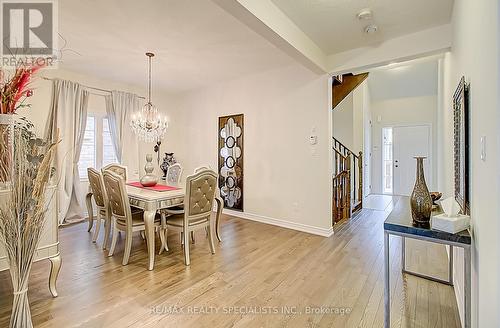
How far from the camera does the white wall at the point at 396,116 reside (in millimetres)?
6930

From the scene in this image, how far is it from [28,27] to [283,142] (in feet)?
11.3

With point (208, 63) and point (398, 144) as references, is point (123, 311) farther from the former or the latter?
point (398, 144)

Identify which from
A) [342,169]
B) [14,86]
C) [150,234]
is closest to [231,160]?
[342,169]

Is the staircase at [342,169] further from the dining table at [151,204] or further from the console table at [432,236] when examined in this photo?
the console table at [432,236]

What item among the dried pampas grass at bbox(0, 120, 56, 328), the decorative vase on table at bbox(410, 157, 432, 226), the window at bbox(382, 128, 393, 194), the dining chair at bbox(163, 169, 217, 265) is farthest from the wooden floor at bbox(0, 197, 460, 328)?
the window at bbox(382, 128, 393, 194)

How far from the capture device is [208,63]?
3.99 metres

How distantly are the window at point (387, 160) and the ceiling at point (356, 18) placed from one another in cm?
522

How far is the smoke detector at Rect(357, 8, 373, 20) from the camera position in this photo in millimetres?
2486

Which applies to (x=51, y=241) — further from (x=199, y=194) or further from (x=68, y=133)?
(x=68, y=133)

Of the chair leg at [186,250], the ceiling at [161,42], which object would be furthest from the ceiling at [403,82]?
the chair leg at [186,250]

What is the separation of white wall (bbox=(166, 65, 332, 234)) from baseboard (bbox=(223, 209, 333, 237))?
0.05 feet

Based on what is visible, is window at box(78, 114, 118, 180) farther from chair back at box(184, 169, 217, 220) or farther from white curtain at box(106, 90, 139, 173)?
chair back at box(184, 169, 217, 220)

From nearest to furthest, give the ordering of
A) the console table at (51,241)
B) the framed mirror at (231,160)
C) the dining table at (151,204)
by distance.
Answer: the console table at (51,241)
the dining table at (151,204)
the framed mirror at (231,160)

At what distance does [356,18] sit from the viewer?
265cm
